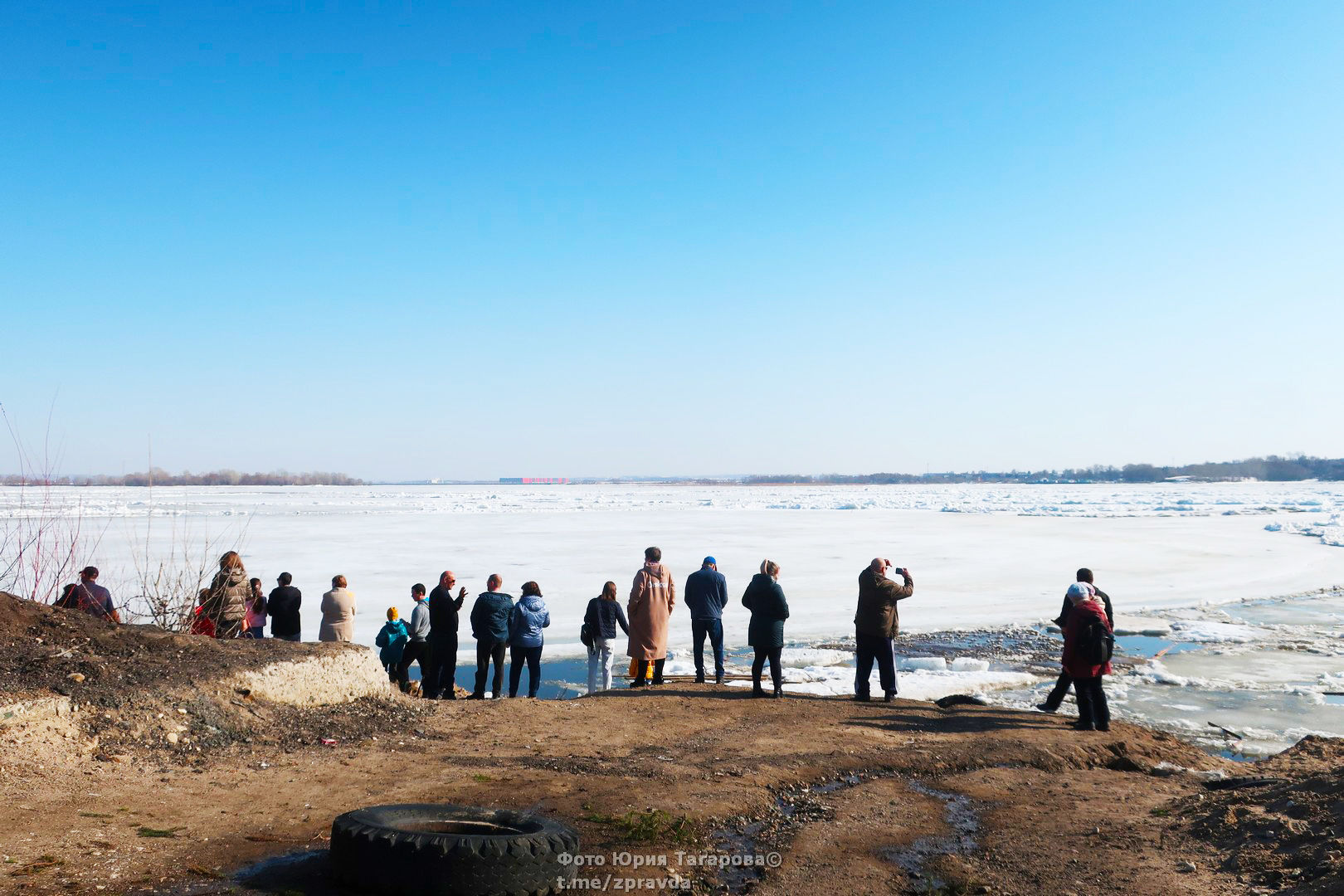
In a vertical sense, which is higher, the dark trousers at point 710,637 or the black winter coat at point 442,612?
the black winter coat at point 442,612

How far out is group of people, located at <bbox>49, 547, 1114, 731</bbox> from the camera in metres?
9.56

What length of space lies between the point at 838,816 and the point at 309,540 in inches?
1011

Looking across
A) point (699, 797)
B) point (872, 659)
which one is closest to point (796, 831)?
point (699, 797)

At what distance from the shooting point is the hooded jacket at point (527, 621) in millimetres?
9721

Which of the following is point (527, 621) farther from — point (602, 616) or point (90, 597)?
point (90, 597)

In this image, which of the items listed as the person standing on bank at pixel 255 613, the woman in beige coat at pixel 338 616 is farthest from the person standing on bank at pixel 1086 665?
the person standing on bank at pixel 255 613

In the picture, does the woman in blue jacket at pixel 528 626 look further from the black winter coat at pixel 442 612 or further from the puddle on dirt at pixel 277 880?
the puddle on dirt at pixel 277 880

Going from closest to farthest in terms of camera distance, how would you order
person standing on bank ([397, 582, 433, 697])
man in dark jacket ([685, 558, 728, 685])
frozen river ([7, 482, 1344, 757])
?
person standing on bank ([397, 582, 433, 697]) < man in dark jacket ([685, 558, 728, 685]) < frozen river ([7, 482, 1344, 757])

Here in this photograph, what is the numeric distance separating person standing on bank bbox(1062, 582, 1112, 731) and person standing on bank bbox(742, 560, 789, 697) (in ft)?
9.50

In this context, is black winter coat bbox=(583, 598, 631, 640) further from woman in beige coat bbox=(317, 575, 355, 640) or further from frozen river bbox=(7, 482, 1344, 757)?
frozen river bbox=(7, 482, 1344, 757)

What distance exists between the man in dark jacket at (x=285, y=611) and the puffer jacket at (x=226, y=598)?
0.37m

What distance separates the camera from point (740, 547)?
28.0 metres

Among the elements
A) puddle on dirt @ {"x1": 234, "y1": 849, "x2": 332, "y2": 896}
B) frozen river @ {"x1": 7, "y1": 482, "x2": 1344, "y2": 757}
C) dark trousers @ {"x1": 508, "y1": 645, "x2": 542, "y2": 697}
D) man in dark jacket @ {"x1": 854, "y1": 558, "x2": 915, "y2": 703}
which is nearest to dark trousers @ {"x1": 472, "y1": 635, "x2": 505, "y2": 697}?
dark trousers @ {"x1": 508, "y1": 645, "x2": 542, "y2": 697}

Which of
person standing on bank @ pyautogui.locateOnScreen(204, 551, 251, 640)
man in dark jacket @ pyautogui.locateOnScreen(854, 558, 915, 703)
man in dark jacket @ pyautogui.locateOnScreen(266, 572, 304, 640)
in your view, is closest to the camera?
person standing on bank @ pyautogui.locateOnScreen(204, 551, 251, 640)
